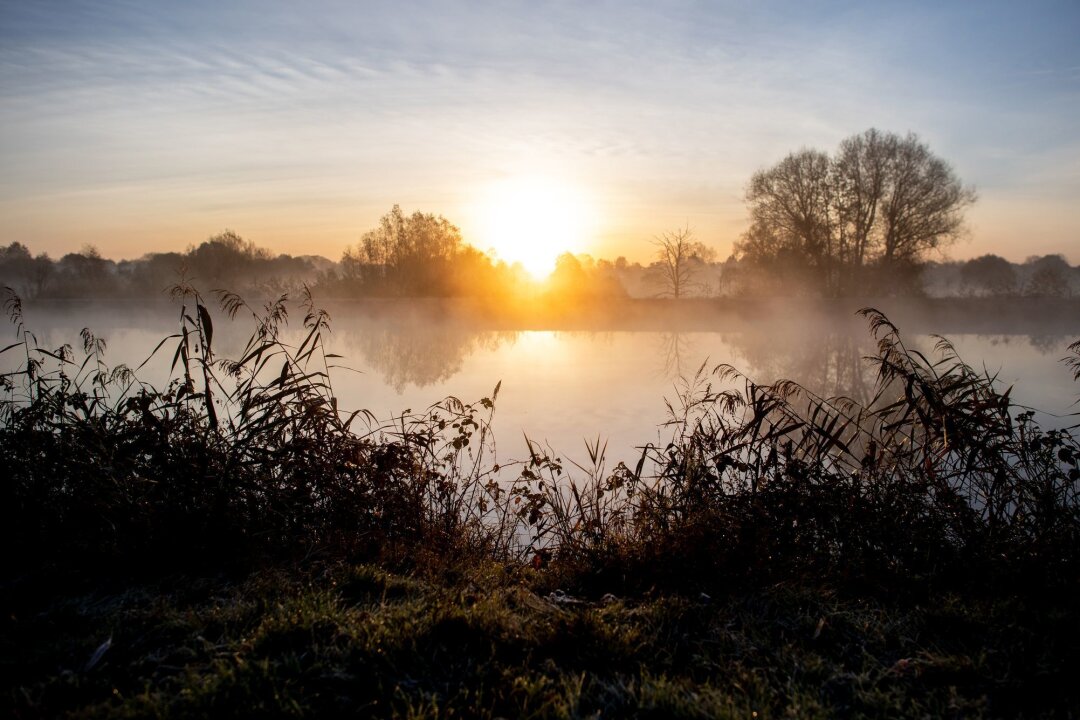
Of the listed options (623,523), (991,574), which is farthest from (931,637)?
(623,523)

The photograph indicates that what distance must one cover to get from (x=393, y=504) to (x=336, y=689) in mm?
2003

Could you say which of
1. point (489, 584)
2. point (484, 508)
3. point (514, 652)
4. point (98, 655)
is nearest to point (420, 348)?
point (484, 508)

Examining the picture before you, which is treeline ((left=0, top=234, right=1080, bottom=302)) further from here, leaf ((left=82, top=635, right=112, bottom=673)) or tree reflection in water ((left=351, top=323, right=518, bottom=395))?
leaf ((left=82, top=635, right=112, bottom=673))

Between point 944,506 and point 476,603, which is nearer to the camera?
point 476,603

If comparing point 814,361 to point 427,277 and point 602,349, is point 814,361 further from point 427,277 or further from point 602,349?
point 427,277

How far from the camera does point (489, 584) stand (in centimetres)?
307

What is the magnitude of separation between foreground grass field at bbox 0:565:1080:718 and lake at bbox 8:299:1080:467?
2.61 m

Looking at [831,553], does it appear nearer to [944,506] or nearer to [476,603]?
[944,506]

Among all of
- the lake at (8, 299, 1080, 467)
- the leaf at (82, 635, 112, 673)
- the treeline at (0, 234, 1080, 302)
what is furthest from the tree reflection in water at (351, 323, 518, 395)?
the leaf at (82, 635, 112, 673)

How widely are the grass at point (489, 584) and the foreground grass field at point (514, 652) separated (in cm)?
1

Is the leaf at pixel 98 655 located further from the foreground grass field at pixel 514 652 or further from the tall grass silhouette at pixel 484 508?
the tall grass silhouette at pixel 484 508

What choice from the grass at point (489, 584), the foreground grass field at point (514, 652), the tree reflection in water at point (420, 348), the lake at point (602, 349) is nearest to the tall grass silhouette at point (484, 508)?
the grass at point (489, 584)

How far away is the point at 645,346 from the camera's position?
67.1 feet

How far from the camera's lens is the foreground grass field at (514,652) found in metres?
2.04
